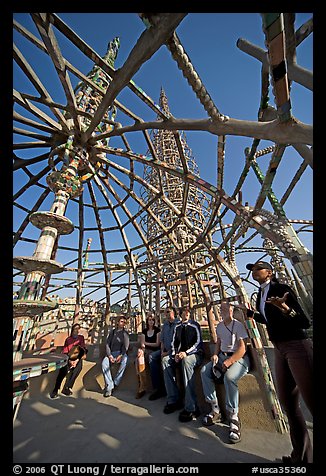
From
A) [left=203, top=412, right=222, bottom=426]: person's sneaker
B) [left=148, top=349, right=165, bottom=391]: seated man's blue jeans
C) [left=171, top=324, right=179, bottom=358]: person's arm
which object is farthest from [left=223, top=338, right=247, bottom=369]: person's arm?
[left=148, top=349, right=165, bottom=391]: seated man's blue jeans

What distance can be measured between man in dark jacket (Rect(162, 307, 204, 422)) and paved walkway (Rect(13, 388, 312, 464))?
195mm

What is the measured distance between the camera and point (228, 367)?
3.04 meters

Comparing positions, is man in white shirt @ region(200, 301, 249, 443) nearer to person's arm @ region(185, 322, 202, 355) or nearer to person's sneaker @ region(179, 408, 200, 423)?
person's sneaker @ region(179, 408, 200, 423)

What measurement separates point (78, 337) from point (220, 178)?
5.29 metres

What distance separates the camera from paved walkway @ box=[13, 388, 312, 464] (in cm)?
228

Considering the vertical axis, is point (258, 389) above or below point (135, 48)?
below

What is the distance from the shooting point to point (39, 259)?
3.01 m

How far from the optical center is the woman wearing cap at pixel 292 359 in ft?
6.38

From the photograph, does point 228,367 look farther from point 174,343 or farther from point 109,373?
point 109,373

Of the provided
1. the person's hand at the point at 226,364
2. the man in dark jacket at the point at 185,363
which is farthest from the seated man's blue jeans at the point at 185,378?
the person's hand at the point at 226,364

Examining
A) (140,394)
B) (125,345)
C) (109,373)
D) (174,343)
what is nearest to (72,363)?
(109,373)
